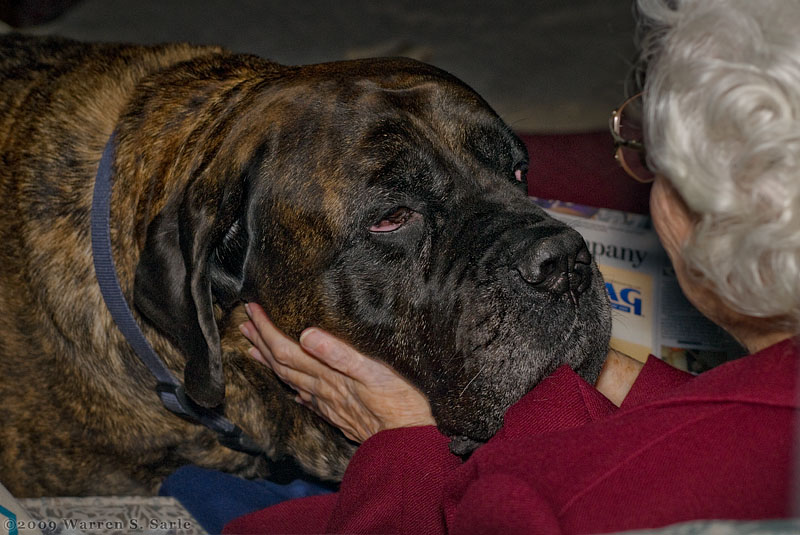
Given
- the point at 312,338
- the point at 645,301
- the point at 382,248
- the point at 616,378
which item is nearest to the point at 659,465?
the point at 382,248

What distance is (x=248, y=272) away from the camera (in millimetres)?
1934

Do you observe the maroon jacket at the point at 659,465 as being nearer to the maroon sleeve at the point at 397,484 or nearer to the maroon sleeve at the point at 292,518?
the maroon sleeve at the point at 397,484

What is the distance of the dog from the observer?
1.80 meters

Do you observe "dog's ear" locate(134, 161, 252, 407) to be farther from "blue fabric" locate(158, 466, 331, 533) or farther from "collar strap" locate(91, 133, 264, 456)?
"blue fabric" locate(158, 466, 331, 533)

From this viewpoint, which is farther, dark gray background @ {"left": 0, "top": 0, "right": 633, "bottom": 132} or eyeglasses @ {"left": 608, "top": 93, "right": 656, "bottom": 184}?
dark gray background @ {"left": 0, "top": 0, "right": 633, "bottom": 132}

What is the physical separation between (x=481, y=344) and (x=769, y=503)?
2.51ft

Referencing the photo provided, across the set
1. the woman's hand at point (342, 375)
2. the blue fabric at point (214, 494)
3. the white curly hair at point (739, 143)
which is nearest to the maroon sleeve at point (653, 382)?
the white curly hair at point (739, 143)

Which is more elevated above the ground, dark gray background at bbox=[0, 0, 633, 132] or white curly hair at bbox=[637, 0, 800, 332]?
white curly hair at bbox=[637, 0, 800, 332]

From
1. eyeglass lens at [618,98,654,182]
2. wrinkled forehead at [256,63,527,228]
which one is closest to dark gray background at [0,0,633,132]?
eyeglass lens at [618,98,654,182]

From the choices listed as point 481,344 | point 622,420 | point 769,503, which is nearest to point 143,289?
point 481,344

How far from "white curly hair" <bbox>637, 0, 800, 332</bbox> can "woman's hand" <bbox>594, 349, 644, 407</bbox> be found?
824mm

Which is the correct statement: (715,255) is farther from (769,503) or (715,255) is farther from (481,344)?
(481,344)

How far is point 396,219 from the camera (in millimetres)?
1851

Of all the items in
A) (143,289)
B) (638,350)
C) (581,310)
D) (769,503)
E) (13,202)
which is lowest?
(638,350)
